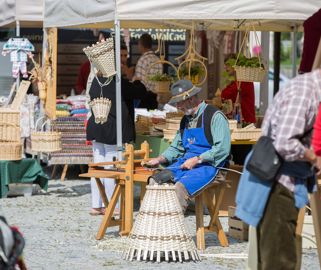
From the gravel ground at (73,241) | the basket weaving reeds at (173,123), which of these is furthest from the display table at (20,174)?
the basket weaving reeds at (173,123)

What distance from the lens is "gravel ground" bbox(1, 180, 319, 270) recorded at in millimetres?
8047

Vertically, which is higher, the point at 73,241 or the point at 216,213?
the point at 216,213

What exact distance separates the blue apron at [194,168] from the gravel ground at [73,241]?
599 mm

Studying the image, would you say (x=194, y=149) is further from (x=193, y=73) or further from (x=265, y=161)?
(x=265, y=161)

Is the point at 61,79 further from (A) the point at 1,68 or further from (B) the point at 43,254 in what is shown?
(B) the point at 43,254

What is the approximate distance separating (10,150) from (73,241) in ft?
11.4

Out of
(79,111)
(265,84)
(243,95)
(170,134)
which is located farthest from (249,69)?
(265,84)

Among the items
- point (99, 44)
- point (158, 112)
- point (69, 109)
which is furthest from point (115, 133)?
point (69, 109)

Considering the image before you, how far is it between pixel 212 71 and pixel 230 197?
26.6ft

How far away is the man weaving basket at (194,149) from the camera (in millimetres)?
8445

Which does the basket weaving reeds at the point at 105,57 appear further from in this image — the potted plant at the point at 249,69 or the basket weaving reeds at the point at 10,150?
the basket weaving reeds at the point at 10,150

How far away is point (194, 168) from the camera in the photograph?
8.55 m

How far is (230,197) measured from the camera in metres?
10.8

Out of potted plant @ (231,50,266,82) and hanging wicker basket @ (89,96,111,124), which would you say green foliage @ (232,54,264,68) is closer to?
potted plant @ (231,50,266,82)
